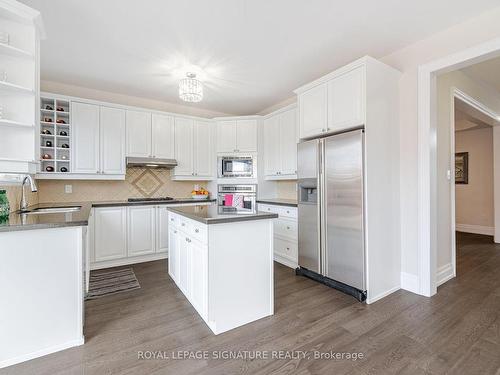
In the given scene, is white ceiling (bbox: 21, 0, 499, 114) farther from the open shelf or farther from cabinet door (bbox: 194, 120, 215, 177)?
cabinet door (bbox: 194, 120, 215, 177)

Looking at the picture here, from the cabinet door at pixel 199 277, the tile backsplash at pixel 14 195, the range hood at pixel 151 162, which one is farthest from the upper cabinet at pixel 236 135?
the tile backsplash at pixel 14 195

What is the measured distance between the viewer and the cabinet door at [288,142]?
3891 millimetres

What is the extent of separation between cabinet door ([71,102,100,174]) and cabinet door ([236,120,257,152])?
2.25 metres

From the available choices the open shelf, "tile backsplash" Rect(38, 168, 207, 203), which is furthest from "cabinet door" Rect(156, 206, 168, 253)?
the open shelf

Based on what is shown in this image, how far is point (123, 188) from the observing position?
419 cm

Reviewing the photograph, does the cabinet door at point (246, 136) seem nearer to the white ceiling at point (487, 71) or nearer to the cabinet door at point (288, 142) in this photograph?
the cabinet door at point (288, 142)

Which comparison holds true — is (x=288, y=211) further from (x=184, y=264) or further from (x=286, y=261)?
(x=184, y=264)

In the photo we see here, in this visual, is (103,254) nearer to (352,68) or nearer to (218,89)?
(218,89)

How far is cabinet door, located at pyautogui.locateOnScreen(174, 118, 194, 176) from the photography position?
434 cm

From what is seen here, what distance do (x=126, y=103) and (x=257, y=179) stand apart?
2.60 m

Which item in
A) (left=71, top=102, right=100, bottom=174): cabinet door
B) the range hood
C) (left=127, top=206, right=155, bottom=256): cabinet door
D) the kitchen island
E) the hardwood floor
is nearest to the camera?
the hardwood floor

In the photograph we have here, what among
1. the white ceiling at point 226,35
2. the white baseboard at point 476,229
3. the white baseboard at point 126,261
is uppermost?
the white ceiling at point 226,35

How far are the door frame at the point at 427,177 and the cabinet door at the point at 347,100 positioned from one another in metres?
0.68

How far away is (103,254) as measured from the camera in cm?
348
